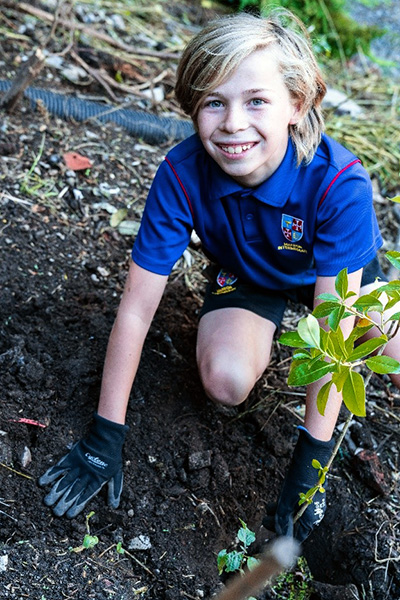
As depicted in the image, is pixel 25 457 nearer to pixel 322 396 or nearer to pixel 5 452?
pixel 5 452

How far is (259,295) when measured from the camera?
2.44 meters

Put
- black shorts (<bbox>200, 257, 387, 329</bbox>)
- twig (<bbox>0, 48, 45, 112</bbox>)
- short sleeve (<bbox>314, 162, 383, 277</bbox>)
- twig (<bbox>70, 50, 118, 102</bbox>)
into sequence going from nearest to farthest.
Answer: short sleeve (<bbox>314, 162, 383, 277</bbox>), black shorts (<bbox>200, 257, 387, 329</bbox>), twig (<bbox>0, 48, 45, 112</bbox>), twig (<bbox>70, 50, 118, 102</bbox>)

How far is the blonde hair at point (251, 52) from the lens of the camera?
6.30ft

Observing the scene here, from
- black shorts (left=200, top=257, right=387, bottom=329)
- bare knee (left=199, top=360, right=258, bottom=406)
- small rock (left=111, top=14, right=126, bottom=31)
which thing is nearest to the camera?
bare knee (left=199, top=360, right=258, bottom=406)

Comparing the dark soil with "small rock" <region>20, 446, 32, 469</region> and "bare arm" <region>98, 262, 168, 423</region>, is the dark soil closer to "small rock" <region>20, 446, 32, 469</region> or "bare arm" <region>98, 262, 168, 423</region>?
"small rock" <region>20, 446, 32, 469</region>

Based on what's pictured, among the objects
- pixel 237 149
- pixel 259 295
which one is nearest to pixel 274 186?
pixel 237 149

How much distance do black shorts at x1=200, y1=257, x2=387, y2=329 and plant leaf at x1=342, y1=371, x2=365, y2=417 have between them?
1084 mm

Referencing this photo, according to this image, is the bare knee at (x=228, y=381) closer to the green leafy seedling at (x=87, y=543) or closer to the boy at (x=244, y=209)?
the boy at (x=244, y=209)

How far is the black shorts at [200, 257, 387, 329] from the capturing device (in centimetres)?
241

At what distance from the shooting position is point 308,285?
7.82ft

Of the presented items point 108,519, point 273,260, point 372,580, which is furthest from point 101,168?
point 372,580

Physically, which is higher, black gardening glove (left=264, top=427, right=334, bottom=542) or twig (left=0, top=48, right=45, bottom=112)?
twig (left=0, top=48, right=45, bottom=112)

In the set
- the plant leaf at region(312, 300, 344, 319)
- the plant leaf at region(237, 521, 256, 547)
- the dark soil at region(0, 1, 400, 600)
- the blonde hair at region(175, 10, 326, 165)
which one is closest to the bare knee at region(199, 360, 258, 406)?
the dark soil at region(0, 1, 400, 600)

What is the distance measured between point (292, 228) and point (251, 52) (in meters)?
0.50
